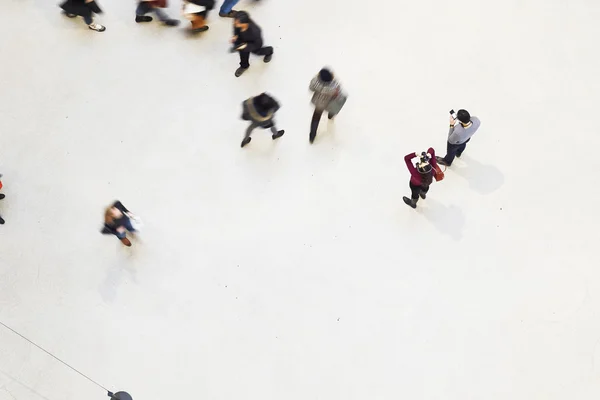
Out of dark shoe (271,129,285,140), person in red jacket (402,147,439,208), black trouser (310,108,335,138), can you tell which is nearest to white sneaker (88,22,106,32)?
dark shoe (271,129,285,140)

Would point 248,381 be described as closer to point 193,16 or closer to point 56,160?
point 56,160


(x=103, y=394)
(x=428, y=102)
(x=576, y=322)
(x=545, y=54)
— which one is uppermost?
(x=545, y=54)

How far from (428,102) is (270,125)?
6.34ft

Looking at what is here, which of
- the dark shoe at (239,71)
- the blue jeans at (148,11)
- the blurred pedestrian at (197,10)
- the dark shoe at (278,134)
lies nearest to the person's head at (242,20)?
the dark shoe at (239,71)

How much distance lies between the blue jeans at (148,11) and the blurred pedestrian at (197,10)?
1.47 feet

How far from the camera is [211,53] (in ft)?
24.2

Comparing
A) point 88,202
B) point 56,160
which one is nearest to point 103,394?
point 88,202

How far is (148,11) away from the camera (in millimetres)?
7484

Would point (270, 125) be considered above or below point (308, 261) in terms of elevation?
above

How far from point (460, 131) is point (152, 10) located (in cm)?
421

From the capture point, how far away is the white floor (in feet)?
19.2

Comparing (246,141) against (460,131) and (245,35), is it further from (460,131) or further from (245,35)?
(460,131)

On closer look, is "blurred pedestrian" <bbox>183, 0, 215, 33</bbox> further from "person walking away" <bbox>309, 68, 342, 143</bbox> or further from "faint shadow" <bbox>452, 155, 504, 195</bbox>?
"faint shadow" <bbox>452, 155, 504, 195</bbox>

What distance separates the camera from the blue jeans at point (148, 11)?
7401 mm
